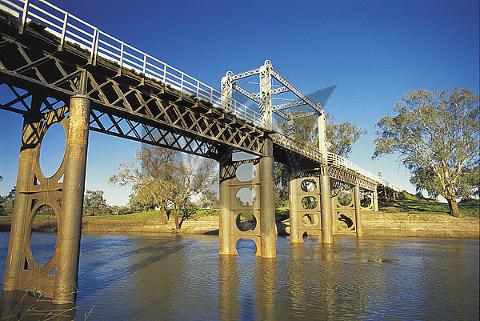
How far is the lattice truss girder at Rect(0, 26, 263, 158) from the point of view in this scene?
496 inches

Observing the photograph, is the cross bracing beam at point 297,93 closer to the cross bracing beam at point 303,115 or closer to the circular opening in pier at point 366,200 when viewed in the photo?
the cross bracing beam at point 303,115

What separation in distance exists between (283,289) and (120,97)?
11.8 m

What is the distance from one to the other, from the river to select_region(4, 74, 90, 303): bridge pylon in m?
1.15

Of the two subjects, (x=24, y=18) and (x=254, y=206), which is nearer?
(x=24, y=18)

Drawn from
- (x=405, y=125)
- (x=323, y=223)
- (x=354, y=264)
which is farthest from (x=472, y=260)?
(x=405, y=125)

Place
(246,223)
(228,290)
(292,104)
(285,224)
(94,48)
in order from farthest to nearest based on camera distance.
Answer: (246,223) < (285,224) < (292,104) < (228,290) < (94,48)

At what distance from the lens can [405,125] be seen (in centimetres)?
4572

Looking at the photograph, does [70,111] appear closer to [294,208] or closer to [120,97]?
[120,97]

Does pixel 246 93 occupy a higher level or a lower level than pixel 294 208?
higher

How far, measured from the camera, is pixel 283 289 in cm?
1541

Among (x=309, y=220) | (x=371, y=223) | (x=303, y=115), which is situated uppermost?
(x=303, y=115)

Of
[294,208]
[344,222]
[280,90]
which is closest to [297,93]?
[280,90]

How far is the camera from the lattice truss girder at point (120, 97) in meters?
12.6

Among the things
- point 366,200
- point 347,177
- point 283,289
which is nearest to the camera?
point 283,289
